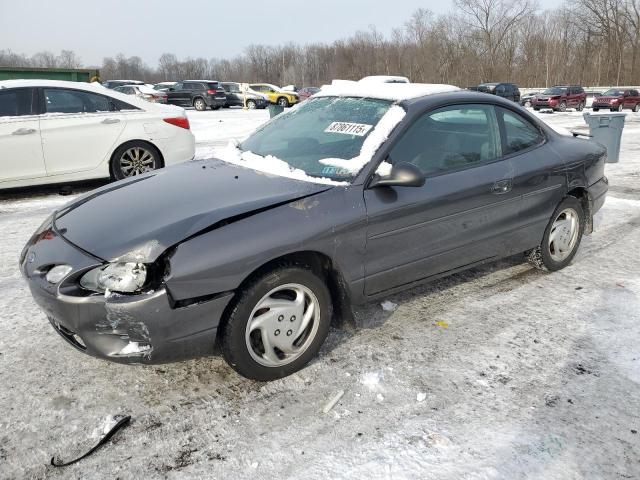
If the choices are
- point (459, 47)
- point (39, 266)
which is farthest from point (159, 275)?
point (459, 47)

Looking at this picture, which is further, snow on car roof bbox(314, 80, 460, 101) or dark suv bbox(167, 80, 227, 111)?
dark suv bbox(167, 80, 227, 111)

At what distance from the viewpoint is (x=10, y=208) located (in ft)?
21.5

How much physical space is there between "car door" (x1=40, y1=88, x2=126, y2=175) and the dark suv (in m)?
24.1

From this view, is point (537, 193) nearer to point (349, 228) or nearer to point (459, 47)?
point (349, 228)

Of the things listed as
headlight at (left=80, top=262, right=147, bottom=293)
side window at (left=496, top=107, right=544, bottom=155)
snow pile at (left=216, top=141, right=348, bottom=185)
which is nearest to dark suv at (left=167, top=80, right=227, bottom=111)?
snow pile at (left=216, top=141, right=348, bottom=185)

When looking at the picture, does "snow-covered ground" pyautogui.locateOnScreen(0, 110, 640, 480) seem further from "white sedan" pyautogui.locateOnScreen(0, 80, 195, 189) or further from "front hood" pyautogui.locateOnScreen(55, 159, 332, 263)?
"white sedan" pyautogui.locateOnScreen(0, 80, 195, 189)

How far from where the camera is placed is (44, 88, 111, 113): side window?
688 centimetres

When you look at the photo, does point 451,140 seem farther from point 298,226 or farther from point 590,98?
point 590,98

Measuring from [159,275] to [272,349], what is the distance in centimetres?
75

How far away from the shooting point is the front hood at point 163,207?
252 centimetres

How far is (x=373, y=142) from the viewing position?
10.5ft

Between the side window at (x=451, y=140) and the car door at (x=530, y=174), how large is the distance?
0.48ft

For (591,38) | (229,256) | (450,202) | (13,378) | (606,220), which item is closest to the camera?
(229,256)

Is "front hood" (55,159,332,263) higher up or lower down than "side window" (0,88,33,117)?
lower down
